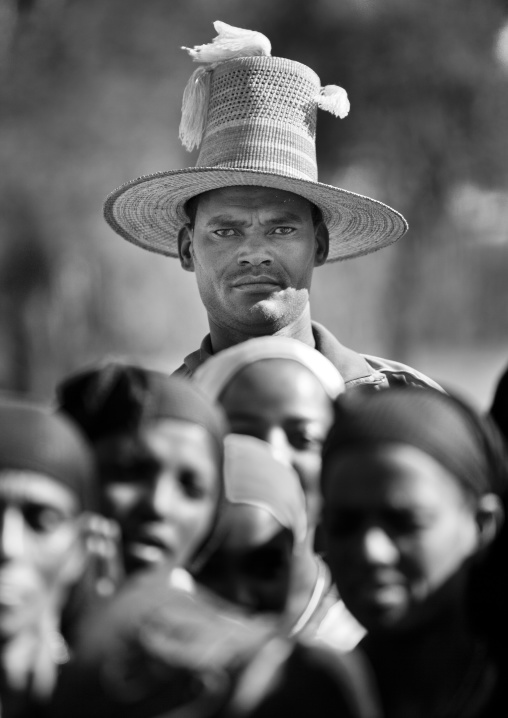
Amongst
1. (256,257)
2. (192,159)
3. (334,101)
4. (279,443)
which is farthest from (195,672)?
(192,159)

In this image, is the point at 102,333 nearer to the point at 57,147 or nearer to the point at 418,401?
the point at 57,147

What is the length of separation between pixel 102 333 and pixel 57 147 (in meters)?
1.27

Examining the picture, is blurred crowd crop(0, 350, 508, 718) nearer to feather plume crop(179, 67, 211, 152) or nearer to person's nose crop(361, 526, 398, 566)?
person's nose crop(361, 526, 398, 566)

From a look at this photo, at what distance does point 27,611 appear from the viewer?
40.1 inches

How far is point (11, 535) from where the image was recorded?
40.4 inches

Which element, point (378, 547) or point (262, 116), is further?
point (262, 116)

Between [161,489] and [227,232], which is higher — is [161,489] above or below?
below

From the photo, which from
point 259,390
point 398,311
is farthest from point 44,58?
point 259,390

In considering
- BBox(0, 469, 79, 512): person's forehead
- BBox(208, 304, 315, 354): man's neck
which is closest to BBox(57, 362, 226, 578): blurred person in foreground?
BBox(0, 469, 79, 512): person's forehead

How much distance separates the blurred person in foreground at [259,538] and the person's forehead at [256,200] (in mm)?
1371

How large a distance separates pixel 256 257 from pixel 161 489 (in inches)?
56.3

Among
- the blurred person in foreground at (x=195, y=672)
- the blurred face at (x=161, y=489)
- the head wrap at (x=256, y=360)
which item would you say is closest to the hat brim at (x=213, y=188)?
the head wrap at (x=256, y=360)

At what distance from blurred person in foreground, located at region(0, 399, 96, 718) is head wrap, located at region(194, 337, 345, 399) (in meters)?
0.42

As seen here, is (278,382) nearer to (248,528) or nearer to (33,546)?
(248,528)
